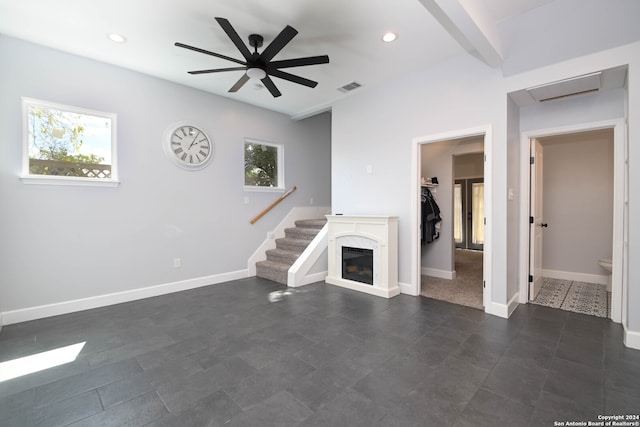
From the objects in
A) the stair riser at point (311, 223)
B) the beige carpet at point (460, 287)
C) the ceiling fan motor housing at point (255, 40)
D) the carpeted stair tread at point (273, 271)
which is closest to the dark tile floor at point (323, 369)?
the beige carpet at point (460, 287)

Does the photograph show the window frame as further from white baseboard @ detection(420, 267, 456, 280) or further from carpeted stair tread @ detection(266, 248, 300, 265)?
white baseboard @ detection(420, 267, 456, 280)

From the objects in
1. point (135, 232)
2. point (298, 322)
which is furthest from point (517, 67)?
point (135, 232)

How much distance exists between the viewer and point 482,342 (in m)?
2.49

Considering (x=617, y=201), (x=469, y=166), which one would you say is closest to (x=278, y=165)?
(x=617, y=201)

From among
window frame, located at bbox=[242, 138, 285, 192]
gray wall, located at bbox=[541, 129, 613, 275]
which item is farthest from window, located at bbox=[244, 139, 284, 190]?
gray wall, located at bbox=[541, 129, 613, 275]

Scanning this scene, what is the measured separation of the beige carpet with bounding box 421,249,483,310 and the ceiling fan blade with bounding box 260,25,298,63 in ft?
11.2

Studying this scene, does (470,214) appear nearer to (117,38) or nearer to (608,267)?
(608,267)

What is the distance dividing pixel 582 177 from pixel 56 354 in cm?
684

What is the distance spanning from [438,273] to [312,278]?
2.19 m

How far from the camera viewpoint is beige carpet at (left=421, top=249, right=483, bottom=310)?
364 centimetres

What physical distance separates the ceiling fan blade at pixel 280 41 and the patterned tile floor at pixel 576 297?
13.3ft

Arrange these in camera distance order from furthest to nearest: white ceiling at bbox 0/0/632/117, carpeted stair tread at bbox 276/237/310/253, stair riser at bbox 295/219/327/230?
stair riser at bbox 295/219/327/230 → carpeted stair tread at bbox 276/237/310/253 → white ceiling at bbox 0/0/632/117

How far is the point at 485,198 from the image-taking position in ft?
10.6

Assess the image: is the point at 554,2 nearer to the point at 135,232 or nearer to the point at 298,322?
the point at 298,322
